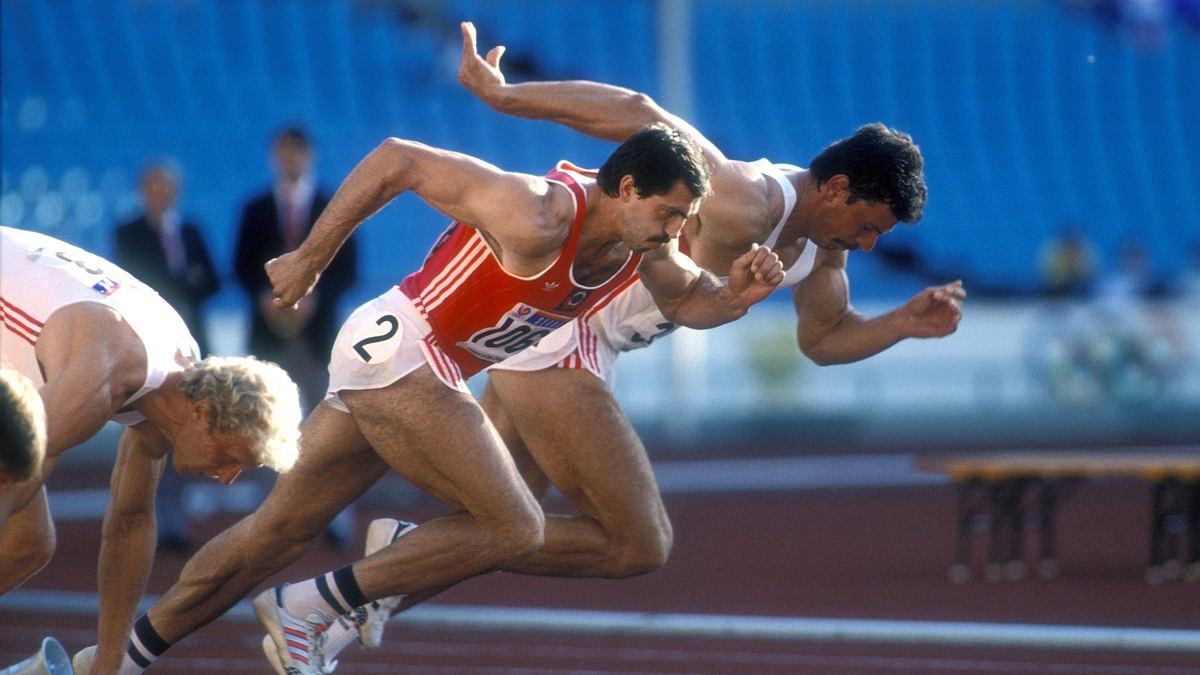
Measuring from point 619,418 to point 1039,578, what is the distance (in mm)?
4232

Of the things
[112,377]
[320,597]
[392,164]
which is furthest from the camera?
[320,597]

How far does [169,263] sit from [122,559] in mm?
4633

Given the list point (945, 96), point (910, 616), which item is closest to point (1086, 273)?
point (945, 96)

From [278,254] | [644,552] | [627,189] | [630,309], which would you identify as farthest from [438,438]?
[278,254]

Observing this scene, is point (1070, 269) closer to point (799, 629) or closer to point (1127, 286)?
point (1127, 286)

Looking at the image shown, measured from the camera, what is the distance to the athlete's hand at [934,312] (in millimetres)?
6180

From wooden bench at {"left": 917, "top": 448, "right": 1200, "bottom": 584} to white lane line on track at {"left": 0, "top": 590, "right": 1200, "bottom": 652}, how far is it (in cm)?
140

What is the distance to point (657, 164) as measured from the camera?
5246 mm

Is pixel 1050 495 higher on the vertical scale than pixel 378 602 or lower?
lower

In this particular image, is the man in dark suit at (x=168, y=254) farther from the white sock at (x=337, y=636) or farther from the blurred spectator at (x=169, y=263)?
the white sock at (x=337, y=636)

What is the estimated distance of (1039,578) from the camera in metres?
9.59

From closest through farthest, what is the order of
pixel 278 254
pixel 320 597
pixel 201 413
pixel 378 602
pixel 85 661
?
pixel 201 413
pixel 320 597
pixel 85 661
pixel 378 602
pixel 278 254

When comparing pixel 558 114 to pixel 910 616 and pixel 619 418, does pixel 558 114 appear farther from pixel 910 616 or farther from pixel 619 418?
pixel 910 616

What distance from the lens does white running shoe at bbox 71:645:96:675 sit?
584 cm
